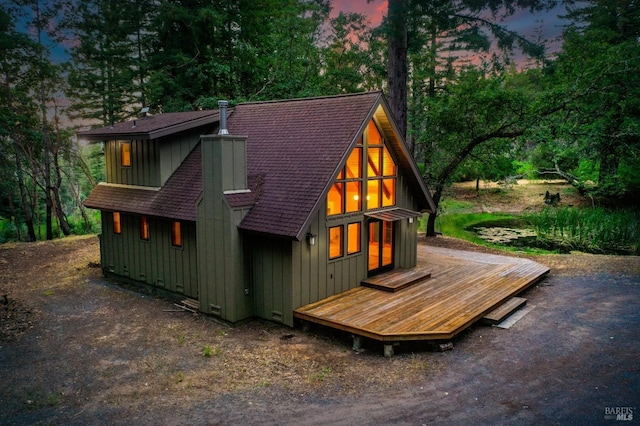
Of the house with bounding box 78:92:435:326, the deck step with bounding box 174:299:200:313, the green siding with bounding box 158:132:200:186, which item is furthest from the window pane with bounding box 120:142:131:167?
the deck step with bounding box 174:299:200:313

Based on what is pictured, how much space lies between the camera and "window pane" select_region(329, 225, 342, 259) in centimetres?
936

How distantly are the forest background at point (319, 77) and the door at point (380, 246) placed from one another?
5347mm

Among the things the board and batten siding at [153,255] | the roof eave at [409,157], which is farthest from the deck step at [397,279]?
the board and batten siding at [153,255]

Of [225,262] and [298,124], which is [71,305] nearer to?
[225,262]

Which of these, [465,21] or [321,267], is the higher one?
[465,21]

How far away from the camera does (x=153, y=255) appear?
37.7 ft

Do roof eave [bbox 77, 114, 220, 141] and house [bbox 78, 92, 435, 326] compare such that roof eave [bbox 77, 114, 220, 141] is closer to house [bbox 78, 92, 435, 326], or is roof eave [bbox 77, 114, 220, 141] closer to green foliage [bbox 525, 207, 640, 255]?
house [bbox 78, 92, 435, 326]

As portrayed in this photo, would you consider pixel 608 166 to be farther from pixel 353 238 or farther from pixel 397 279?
pixel 353 238

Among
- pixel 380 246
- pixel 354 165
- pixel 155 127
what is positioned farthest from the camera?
pixel 155 127

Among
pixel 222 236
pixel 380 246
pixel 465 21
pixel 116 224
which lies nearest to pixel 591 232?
pixel 465 21

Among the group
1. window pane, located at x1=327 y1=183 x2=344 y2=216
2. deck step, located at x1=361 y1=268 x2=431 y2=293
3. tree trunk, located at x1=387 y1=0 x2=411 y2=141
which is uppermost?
tree trunk, located at x1=387 y1=0 x2=411 y2=141

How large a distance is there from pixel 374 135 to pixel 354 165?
0.97 meters

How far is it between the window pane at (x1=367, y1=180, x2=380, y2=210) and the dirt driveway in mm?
3403

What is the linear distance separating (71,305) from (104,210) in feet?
9.59
